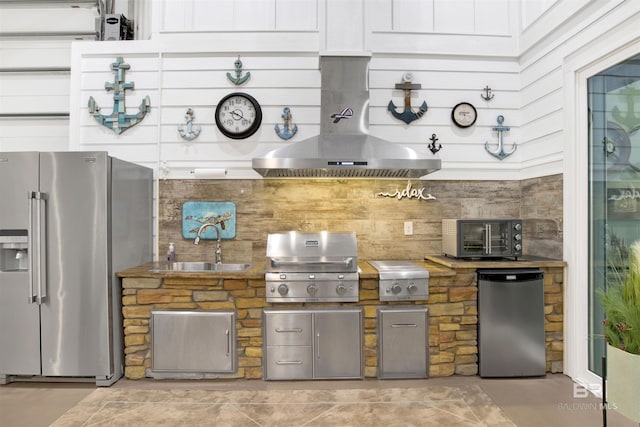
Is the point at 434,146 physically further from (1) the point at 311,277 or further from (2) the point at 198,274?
(2) the point at 198,274

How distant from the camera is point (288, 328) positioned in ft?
10.0

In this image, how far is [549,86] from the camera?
342 centimetres

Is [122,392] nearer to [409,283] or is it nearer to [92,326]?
[92,326]

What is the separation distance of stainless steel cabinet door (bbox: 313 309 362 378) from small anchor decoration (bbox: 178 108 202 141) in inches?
80.7

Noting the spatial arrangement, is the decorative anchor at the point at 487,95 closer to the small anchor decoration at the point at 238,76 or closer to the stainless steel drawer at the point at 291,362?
the small anchor decoration at the point at 238,76

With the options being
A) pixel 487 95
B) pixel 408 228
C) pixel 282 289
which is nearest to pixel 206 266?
pixel 282 289

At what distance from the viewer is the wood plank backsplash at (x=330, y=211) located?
12.5 ft

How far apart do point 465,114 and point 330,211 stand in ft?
5.27

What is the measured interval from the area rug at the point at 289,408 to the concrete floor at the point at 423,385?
0.27 ft

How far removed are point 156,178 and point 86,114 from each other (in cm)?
93

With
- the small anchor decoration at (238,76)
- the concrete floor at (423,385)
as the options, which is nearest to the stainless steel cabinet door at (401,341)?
the concrete floor at (423,385)

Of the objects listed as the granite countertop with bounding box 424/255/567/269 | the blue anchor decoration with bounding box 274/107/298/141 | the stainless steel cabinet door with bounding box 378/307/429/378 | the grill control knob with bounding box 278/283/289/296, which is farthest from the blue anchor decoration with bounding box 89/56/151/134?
the granite countertop with bounding box 424/255/567/269

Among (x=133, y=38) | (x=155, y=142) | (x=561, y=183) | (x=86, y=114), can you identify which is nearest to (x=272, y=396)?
(x=155, y=142)

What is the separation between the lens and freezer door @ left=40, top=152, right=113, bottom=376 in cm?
296
